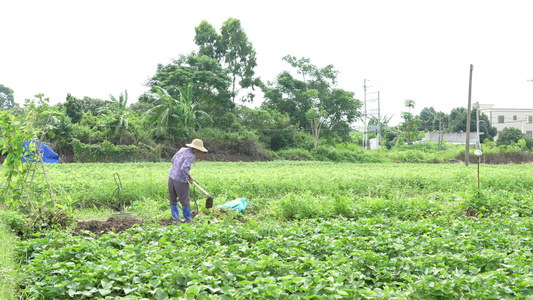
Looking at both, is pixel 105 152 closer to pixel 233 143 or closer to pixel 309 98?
pixel 233 143

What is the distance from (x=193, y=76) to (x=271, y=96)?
30.3 ft

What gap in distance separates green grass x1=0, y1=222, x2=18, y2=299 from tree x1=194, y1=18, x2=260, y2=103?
31706 millimetres

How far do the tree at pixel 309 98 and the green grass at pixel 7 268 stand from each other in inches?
1376

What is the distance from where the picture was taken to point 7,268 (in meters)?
4.70

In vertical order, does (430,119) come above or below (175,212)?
above

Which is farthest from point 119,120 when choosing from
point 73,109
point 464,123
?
point 464,123

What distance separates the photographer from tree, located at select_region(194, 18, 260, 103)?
121 feet

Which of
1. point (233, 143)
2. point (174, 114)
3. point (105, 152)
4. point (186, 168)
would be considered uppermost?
point (174, 114)

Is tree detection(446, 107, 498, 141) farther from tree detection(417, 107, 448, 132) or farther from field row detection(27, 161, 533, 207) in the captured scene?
field row detection(27, 161, 533, 207)

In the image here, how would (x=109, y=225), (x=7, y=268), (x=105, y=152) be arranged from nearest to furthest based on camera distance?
(x=7, y=268)
(x=109, y=225)
(x=105, y=152)

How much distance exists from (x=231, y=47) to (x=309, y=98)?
8.90m

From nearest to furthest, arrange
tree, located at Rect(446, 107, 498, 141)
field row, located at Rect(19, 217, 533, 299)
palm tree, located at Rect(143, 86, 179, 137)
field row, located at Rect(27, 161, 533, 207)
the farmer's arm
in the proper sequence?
1. field row, located at Rect(19, 217, 533, 299)
2. the farmer's arm
3. field row, located at Rect(27, 161, 533, 207)
4. palm tree, located at Rect(143, 86, 179, 137)
5. tree, located at Rect(446, 107, 498, 141)

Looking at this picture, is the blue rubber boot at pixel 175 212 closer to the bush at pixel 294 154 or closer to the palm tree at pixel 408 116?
the bush at pixel 294 154

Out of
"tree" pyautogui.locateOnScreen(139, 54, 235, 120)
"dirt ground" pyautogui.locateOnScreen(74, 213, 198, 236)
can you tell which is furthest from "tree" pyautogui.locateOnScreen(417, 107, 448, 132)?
"dirt ground" pyautogui.locateOnScreen(74, 213, 198, 236)
